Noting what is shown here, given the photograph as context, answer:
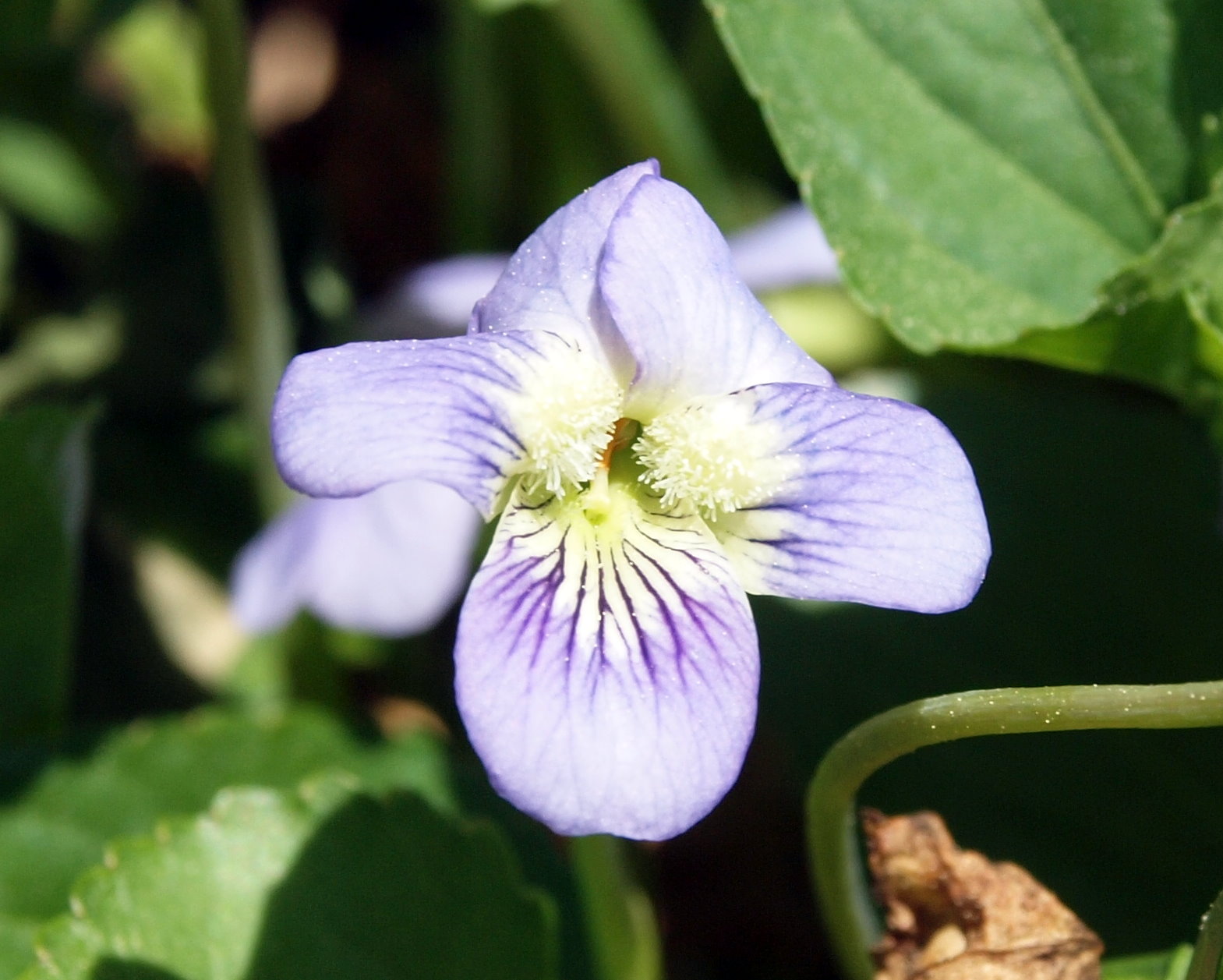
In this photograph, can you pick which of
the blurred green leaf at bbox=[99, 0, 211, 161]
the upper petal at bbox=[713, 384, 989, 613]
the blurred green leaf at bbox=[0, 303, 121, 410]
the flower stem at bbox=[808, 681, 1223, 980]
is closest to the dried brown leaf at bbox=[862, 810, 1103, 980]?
the flower stem at bbox=[808, 681, 1223, 980]

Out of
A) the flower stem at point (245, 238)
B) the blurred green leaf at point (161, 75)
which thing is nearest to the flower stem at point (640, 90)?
the flower stem at point (245, 238)

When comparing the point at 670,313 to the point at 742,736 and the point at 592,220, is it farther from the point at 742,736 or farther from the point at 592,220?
the point at 742,736

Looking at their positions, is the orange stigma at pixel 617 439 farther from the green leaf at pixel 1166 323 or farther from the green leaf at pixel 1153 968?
the green leaf at pixel 1153 968

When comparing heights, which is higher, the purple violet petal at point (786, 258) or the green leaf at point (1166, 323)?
the purple violet petal at point (786, 258)

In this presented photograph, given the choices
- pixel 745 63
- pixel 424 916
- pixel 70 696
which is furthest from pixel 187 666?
pixel 745 63

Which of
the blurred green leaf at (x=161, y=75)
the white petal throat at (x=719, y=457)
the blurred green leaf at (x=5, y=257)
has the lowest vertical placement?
the white petal throat at (x=719, y=457)

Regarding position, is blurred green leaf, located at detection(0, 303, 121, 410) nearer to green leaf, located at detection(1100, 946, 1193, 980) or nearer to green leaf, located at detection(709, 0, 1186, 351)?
green leaf, located at detection(709, 0, 1186, 351)

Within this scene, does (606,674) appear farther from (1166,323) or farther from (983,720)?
(1166,323)

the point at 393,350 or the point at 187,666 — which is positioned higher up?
the point at 393,350
